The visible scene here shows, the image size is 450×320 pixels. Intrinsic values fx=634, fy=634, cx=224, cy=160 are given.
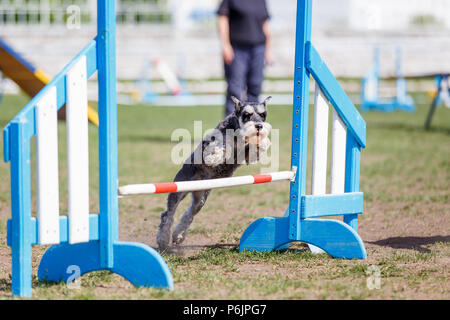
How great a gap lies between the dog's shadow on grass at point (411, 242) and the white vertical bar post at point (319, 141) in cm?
78

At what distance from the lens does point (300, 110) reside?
3.99 metres

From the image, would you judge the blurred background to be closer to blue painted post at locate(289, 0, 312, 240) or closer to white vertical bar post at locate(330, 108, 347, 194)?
white vertical bar post at locate(330, 108, 347, 194)

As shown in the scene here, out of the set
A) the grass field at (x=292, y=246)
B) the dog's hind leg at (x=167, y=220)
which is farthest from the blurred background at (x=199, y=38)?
the dog's hind leg at (x=167, y=220)

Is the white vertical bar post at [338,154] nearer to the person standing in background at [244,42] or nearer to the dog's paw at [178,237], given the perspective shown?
the dog's paw at [178,237]

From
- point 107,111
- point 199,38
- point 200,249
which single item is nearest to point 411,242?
point 200,249

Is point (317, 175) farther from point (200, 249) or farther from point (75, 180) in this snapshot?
point (75, 180)

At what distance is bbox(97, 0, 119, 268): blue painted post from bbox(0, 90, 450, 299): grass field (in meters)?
0.45

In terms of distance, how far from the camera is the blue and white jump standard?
3996 mm

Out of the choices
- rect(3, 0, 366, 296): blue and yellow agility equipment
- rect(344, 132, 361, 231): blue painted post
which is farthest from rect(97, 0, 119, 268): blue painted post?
rect(344, 132, 361, 231): blue painted post

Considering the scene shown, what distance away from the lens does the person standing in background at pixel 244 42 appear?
24.1ft

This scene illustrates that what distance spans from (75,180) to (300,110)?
5.00ft

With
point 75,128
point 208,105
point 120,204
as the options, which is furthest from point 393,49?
point 75,128

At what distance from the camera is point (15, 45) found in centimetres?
2683
